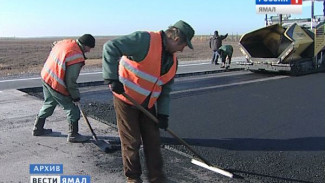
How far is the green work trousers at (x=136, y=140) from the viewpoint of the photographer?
3318 millimetres

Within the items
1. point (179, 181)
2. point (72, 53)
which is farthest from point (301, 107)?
point (72, 53)

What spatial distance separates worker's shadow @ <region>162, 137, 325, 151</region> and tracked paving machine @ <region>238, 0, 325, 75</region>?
6420mm

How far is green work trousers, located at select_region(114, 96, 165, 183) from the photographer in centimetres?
332

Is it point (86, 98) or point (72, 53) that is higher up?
point (72, 53)

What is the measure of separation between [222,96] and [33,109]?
12.8ft

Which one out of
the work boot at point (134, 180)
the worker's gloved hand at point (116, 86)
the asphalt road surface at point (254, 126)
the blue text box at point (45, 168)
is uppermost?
the worker's gloved hand at point (116, 86)

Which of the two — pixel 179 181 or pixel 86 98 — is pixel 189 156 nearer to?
pixel 179 181

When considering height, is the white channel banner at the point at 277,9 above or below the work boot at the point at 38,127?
above

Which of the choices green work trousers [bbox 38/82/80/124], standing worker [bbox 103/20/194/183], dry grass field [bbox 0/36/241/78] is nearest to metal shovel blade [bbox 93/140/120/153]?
green work trousers [bbox 38/82/80/124]

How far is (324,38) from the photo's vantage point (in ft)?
39.9

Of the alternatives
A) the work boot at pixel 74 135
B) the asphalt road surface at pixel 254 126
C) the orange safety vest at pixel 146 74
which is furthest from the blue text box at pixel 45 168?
the asphalt road surface at pixel 254 126

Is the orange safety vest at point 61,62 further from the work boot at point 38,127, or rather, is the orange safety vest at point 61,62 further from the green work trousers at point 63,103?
the work boot at point 38,127

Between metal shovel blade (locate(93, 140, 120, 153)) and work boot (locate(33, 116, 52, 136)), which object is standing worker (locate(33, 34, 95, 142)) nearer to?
work boot (locate(33, 116, 52, 136))

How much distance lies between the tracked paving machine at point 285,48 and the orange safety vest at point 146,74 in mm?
8388
